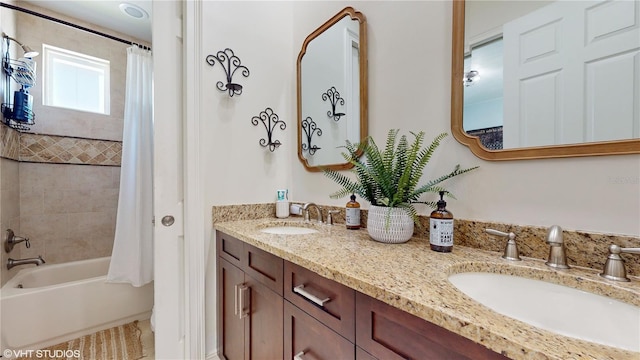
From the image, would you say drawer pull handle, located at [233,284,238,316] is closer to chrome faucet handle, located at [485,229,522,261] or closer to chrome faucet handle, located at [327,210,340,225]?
chrome faucet handle, located at [327,210,340,225]

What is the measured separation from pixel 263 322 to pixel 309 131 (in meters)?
1.06

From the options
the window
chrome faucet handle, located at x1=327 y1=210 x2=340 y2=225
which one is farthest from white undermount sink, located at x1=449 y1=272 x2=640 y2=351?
the window

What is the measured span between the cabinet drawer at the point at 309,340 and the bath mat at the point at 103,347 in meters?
1.31

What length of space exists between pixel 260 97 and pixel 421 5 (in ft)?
3.21

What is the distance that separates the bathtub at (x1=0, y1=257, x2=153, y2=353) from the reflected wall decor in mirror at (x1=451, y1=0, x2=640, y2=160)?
237 cm

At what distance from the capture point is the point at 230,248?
4.02 ft

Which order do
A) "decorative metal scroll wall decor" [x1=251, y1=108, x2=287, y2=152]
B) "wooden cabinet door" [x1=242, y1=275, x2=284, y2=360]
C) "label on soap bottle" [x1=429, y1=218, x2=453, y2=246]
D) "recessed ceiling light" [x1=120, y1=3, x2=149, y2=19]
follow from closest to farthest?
"label on soap bottle" [x1=429, y1=218, x2=453, y2=246], "wooden cabinet door" [x1=242, y1=275, x2=284, y2=360], "decorative metal scroll wall decor" [x1=251, y1=108, x2=287, y2=152], "recessed ceiling light" [x1=120, y1=3, x2=149, y2=19]

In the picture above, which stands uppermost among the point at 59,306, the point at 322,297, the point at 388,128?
the point at 388,128

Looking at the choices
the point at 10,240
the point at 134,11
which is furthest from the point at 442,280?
the point at 134,11

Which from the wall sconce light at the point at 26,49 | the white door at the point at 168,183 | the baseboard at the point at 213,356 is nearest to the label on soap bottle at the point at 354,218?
the white door at the point at 168,183

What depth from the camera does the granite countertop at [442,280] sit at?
340 millimetres

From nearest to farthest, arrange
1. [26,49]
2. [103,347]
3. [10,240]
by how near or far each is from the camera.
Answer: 1. [103,347]
2. [10,240]
3. [26,49]

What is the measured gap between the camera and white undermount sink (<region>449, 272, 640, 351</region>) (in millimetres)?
479

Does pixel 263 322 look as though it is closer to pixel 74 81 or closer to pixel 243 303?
pixel 243 303
